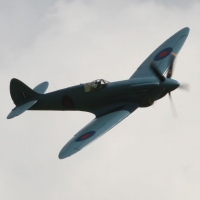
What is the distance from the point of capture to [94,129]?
33.2 m

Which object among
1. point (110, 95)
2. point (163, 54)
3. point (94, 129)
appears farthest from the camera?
point (163, 54)

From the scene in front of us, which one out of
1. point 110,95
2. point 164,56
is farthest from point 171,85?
point 164,56

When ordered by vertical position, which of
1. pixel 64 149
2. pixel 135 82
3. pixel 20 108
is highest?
pixel 20 108

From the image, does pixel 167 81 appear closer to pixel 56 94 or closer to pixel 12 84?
pixel 56 94

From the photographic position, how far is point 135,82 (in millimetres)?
34125

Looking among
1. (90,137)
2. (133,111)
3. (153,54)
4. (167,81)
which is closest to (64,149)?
(90,137)

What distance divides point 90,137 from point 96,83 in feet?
13.2

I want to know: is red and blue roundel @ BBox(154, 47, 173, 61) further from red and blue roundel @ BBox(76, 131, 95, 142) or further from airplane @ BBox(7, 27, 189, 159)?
red and blue roundel @ BBox(76, 131, 95, 142)

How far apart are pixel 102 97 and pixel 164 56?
228 inches

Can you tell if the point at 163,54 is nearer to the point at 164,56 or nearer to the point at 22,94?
the point at 164,56

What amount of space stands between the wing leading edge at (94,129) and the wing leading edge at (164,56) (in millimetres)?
3745

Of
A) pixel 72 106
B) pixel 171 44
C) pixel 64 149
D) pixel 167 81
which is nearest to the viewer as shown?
pixel 64 149

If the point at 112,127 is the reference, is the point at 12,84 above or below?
above

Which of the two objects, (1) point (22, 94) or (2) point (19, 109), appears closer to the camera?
(2) point (19, 109)
